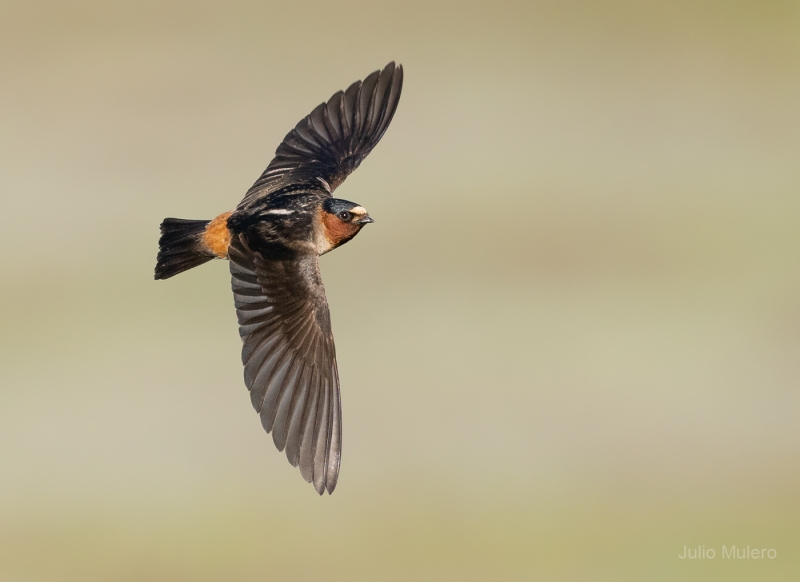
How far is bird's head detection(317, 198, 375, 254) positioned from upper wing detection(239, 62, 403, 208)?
0.59 meters

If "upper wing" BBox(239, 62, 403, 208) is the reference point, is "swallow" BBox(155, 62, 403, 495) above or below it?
below

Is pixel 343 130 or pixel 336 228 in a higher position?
pixel 343 130

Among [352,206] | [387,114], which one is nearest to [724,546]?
[387,114]

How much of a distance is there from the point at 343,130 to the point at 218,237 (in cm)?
95

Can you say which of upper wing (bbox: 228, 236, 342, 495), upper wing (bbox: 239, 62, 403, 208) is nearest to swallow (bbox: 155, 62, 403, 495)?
upper wing (bbox: 228, 236, 342, 495)

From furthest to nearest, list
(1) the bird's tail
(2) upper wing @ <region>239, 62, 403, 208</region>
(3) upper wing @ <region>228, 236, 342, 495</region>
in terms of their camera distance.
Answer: (2) upper wing @ <region>239, 62, 403, 208</region> → (1) the bird's tail → (3) upper wing @ <region>228, 236, 342, 495</region>

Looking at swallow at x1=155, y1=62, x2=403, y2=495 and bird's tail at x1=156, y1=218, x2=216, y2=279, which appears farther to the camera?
bird's tail at x1=156, y1=218, x2=216, y2=279

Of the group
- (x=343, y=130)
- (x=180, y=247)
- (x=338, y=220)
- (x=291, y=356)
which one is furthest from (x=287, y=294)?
(x=343, y=130)

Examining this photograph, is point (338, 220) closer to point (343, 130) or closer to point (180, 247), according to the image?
point (180, 247)

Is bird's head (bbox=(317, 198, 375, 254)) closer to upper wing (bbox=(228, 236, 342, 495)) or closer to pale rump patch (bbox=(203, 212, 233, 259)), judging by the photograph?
upper wing (bbox=(228, 236, 342, 495))

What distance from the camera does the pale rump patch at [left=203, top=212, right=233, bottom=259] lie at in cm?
389

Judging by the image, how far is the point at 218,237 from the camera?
3.91 m

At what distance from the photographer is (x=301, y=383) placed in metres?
3.59

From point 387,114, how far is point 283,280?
1248mm
